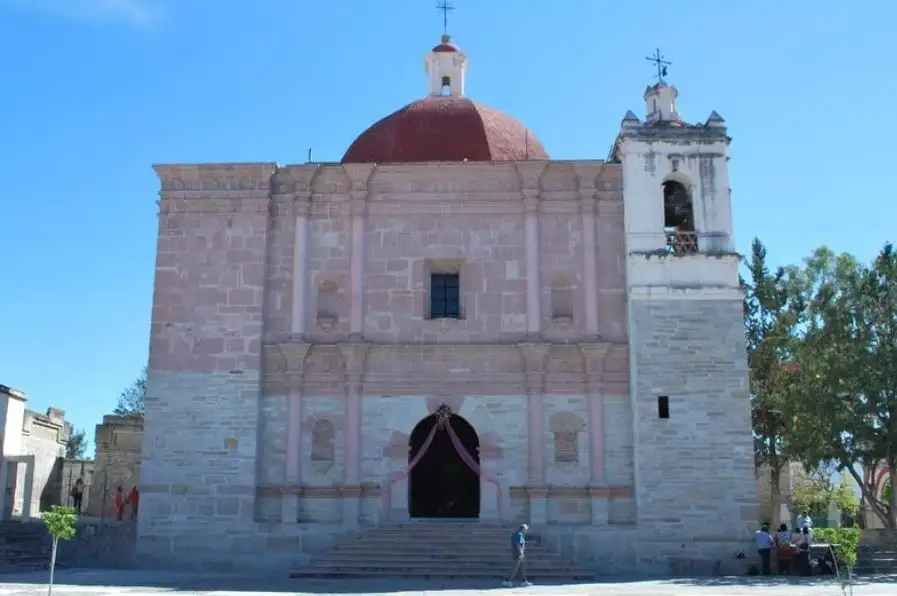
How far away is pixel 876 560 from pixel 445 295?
1003cm

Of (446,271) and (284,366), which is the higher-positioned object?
(446,271)

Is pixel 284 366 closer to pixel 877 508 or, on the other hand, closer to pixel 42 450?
pixel 42 450

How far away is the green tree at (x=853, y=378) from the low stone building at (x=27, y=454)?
18.3 metres

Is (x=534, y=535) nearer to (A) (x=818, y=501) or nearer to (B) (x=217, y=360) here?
(B) (x=217, y=360)

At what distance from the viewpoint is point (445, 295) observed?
19578 millimetres

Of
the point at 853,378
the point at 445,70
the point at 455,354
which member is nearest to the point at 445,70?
the point at 445,70

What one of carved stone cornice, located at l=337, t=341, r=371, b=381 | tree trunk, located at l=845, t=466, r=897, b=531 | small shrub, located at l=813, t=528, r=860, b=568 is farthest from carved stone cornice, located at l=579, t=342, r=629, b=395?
small shrub, located at l=813, t=528, r=860, b=568

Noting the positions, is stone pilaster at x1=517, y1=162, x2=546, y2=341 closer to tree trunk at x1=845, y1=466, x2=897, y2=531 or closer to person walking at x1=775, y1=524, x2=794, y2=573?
person walking at x1=775, y1=524, x2=794, y2=573

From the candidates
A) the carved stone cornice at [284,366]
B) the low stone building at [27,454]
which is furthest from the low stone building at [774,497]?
the low stone building at [27,454]

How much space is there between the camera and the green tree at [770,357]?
83.6 ft

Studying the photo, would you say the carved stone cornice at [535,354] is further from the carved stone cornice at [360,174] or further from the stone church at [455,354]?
the carved stone cornice at [360,174]

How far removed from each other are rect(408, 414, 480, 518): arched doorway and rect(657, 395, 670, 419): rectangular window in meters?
3.72

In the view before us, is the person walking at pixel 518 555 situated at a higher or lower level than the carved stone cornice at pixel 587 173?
lower

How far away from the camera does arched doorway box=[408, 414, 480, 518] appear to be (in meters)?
19.1
